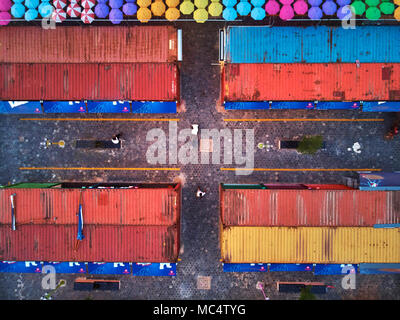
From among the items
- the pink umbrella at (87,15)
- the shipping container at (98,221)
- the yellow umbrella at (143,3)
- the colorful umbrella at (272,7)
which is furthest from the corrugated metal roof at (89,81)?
the colorful umbrella at (272,7)

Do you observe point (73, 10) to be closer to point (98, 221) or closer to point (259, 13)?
point (259, 13)

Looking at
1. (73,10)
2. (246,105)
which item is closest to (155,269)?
(246,105)

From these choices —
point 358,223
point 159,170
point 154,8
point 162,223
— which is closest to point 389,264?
point 358,223

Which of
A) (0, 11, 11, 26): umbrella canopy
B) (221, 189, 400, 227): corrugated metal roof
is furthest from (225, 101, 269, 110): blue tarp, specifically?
(0, 11, 11, 26): umbrella canopy

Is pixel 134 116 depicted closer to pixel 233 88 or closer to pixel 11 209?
pixel 233 88

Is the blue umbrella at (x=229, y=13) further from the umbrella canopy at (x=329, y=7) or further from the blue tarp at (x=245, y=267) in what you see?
the blue tarp at (x=245, y=267)

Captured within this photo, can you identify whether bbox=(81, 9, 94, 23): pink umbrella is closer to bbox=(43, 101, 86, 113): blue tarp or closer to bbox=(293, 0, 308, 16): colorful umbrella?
bbox=(43, 101, 86, 113): blue tarp
